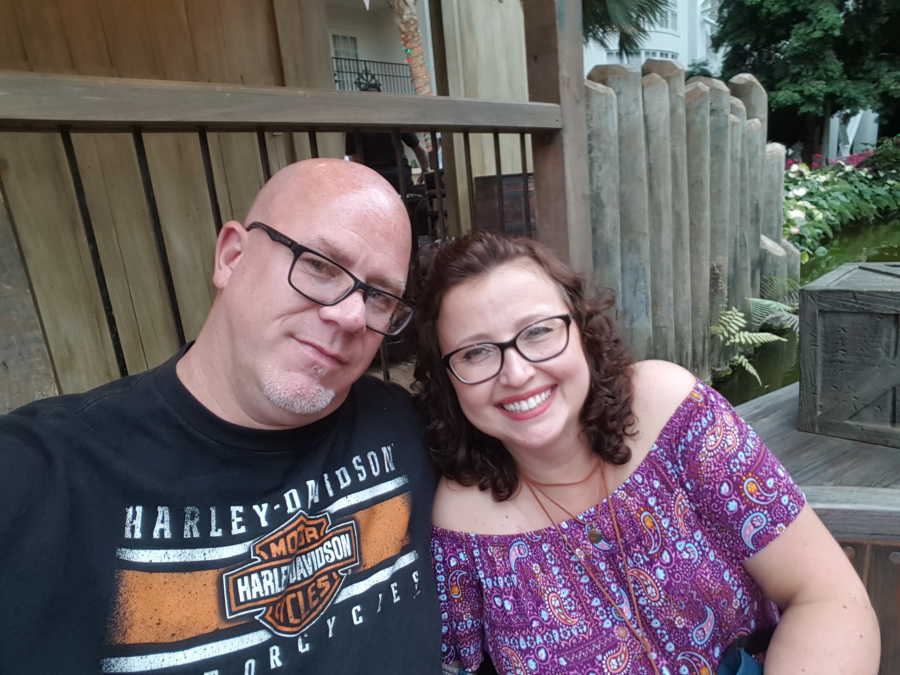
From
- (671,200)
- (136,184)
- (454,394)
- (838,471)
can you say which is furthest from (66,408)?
(671,200)

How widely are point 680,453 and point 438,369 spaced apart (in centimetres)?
59

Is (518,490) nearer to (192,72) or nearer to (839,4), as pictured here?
(192,72)

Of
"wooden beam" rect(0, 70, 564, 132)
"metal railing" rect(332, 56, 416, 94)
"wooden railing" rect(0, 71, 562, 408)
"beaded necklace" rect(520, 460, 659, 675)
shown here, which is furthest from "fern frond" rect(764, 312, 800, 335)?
"metal railing" rect(332, 56, 416, 94)

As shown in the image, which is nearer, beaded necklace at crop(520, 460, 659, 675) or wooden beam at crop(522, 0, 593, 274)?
beaded necklace at crop(520, 460, 659, 675)

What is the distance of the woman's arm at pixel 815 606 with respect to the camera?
117 centimetres

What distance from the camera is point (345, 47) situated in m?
14.8

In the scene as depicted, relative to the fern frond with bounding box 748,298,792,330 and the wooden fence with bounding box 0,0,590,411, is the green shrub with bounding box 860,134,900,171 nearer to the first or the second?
the fern frond with bounding box 748,298,792,330

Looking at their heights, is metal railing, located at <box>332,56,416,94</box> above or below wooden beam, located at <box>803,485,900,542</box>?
above

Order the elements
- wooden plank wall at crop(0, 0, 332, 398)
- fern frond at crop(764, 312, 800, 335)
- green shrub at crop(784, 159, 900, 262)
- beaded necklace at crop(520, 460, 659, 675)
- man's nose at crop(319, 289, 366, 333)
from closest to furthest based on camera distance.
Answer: man's nose at crop(319, 289, 366, 333) < beaded necklace at crop(520, 460, 659, 675) < wooden plank wall at crop(0, 0, 332, 398) < fern frond at crop(764, 312, 800, 335) < green shrub at crop(784, 159, 900, 262)

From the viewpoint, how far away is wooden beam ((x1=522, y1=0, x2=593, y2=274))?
7.76ft

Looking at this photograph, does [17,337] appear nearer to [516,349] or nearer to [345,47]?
[516,349]

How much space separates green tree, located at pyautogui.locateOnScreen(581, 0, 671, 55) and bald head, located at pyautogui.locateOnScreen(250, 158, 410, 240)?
281 inches

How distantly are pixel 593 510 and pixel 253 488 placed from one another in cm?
76

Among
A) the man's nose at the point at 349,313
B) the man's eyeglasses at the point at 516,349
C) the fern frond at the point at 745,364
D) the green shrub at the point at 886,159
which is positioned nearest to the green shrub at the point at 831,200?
the green shrub at the point at 886,159
